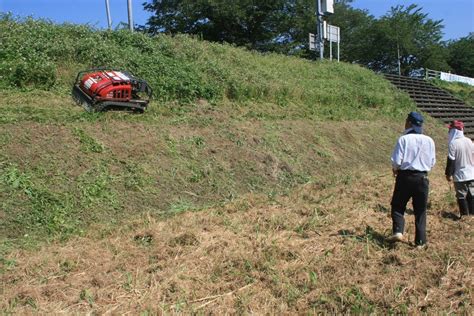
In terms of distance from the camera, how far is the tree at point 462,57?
177 feet

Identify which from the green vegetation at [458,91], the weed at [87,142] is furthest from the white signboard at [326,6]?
the weed at [87,142]

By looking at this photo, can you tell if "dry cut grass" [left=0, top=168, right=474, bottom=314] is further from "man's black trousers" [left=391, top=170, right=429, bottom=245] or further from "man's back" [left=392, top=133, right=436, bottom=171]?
"man's back" [left=392, top=133, right=436, bottom=171]

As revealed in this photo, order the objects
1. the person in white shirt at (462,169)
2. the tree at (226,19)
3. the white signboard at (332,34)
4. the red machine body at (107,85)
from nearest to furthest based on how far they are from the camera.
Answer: the person in white shirt at (462,169)
the red machine body at (107,85)
the white signboard at (332,34)
the tree at (226,19)

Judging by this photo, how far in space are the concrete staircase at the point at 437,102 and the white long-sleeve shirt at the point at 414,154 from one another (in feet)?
45.8

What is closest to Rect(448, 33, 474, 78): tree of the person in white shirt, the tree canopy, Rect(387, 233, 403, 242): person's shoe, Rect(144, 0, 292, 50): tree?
the tree canopy

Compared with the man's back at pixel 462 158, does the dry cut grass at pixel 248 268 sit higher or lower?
lower

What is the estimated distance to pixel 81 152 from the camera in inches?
280

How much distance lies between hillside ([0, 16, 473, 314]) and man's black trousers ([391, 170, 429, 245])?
0.25 metres

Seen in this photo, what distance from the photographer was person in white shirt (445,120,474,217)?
7043mm

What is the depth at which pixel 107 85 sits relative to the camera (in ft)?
28.1

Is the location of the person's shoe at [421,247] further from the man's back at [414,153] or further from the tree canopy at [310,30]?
the tree canopy at [310,30]

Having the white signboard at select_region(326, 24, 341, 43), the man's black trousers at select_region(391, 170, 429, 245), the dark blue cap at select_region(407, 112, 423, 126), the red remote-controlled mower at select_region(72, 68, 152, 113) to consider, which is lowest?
the man's black trousers at select_region(391, 170, 429, 245)

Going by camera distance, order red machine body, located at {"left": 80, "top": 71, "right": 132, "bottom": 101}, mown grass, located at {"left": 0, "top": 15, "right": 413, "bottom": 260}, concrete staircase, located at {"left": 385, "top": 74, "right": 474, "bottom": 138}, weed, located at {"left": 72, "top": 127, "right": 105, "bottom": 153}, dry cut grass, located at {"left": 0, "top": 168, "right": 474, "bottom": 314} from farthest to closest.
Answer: concrete staircase, located at {"left": 385, "top": 74, "right": 474, "bottom": 138}, red machine body, located at {"left": 80, "top": 71, "right": 132, "bottom": 101}, weed, located at {"left": 72, "top": 127, "right": 105, "bottom": 153}, mown grass, located at {"left": 0, "top": 15, "right": 413, "bottom": 260}, dry cut grass, located at {"left": 0, "top": 168, "right": 474, "bottom": 314}

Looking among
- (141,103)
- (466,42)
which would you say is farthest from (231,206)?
(466,42)
